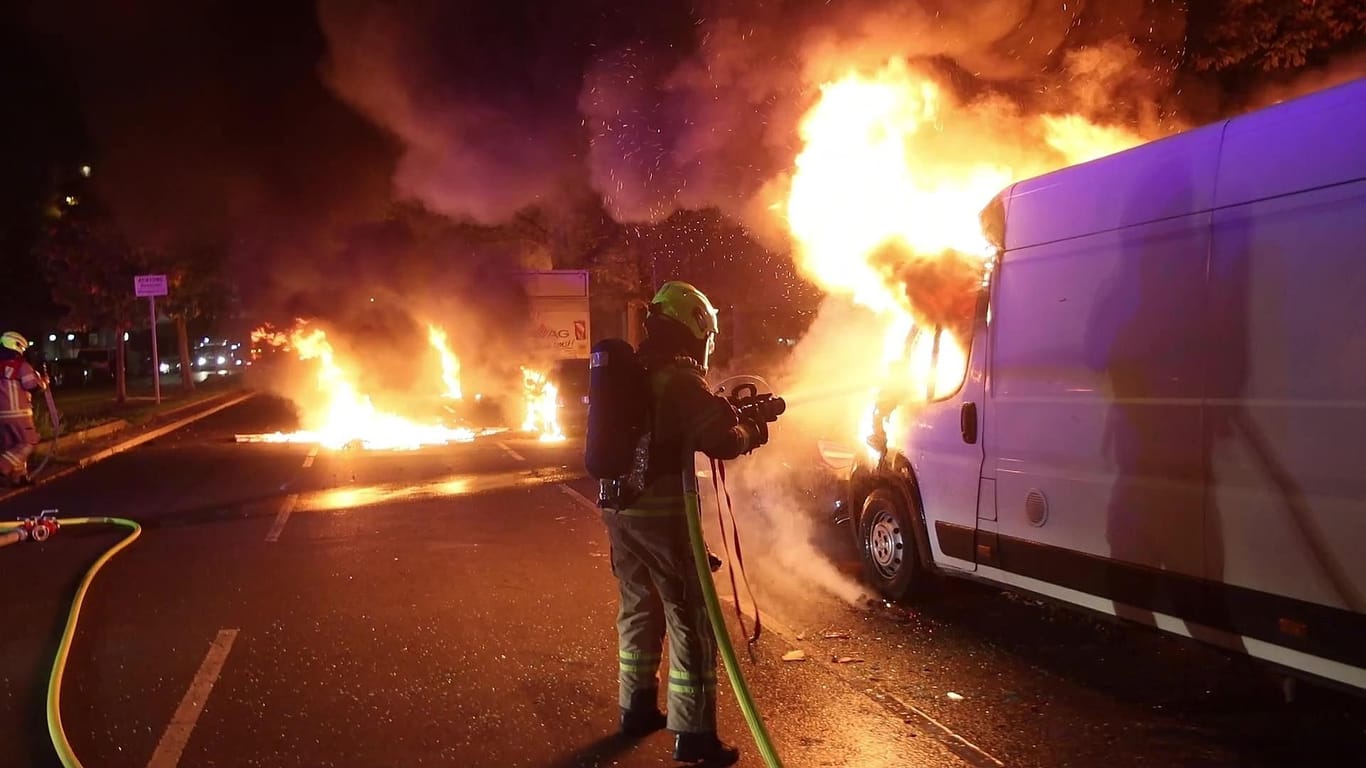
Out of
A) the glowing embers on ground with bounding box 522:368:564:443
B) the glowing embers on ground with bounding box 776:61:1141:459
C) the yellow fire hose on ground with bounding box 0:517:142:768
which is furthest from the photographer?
the glowing embers on ground with bounding box 522:368:564:443

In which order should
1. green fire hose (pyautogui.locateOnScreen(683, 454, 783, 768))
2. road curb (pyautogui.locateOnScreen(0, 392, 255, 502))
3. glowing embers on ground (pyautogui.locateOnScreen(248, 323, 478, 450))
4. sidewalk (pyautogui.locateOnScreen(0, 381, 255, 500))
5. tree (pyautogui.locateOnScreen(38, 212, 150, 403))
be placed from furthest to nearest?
tree (pyautogui.locateOnScreen(38, 212, 150, 403))
glowing embers on ground (pyautogui.locateOnScreen(248, 323, 478, 450))
sidewalk (pyautogui.locateOnScreen(0, 381, 255, 500))
road curb (pyautogui.locateOnScreen(0, 392, 255, 502))
green fire hose (pyautogui.locateOnScreen(683, 454, 783, 768))

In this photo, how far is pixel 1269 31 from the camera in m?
8.77

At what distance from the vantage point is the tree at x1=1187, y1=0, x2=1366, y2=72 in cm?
855

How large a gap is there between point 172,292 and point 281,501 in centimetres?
2088

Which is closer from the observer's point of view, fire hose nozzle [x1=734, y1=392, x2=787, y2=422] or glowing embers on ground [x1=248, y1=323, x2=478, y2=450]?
fire hose nozzle [x1=734, y1=392, x2=787, y2=422]

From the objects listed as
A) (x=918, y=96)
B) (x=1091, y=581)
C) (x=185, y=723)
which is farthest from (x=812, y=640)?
(x=918, y=96)

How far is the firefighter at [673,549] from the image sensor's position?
3.91 meters

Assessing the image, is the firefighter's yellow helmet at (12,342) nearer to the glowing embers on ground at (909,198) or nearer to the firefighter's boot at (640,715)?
the glowing embers on ground at (909,198)

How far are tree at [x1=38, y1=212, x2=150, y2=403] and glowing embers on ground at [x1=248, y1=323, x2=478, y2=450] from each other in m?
4.14

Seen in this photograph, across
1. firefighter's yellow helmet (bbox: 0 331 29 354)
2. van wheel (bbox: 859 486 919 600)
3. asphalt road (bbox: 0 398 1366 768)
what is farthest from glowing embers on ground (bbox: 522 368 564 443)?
van wheel (bbox: 859 486 919 600)

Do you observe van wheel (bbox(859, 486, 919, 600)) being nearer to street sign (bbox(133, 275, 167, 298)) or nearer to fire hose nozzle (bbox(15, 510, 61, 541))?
fire hose nozzle (bbox(15, 510, 61, 541))

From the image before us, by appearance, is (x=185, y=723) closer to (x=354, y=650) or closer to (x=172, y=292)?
(x=354, y=650)

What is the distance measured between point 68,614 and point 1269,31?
9.92 metres

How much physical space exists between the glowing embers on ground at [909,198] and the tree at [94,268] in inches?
915
